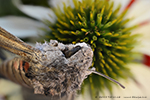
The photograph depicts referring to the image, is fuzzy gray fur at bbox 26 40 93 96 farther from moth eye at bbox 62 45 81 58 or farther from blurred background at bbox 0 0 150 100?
blurred background at bbox 0 0 150 100

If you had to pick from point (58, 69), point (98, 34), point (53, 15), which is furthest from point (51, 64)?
point (53, 15)

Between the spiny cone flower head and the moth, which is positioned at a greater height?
the spiny cone flower head

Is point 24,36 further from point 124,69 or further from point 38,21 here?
point 124,69

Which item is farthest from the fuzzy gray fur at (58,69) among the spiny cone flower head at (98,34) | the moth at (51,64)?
the spiny cone flower head at (98,34)

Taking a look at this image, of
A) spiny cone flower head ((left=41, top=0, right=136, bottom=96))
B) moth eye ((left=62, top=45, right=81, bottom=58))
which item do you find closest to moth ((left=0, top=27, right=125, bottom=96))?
Result: moth eye ((left=62, top=45, right=81, bottom=58))

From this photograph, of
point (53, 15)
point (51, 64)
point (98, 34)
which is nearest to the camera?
point (51, 64)

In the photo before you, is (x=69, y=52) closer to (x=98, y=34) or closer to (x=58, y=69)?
(x=58, y=69)

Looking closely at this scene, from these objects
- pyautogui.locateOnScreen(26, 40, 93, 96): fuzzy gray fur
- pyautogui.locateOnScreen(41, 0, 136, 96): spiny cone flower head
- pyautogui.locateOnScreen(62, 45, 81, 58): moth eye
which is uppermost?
pyautogui.locateOnScreen(41, 0, 136, 96): spiny cone flower head
